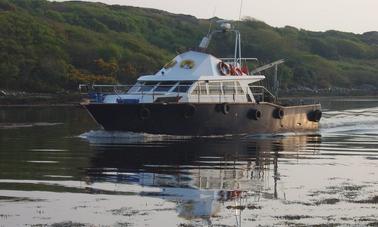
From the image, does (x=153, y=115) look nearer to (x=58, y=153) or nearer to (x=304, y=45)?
(x=58, y=153)

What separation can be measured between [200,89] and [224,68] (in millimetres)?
2366

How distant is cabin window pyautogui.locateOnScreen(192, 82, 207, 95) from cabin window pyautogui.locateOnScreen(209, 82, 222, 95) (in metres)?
0.39

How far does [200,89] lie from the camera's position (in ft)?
121

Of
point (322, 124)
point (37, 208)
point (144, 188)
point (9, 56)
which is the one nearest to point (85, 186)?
point (144, 188)

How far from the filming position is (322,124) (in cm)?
4953

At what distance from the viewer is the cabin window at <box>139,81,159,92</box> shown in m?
37.1

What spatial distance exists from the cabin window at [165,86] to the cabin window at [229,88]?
97.7 inches

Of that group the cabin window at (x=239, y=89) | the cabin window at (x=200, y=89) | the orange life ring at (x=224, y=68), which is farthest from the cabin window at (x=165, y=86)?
the cabin window at (x=239, y=89)

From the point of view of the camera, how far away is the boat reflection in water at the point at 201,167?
720 inches

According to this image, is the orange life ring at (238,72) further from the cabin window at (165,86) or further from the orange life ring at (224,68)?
the cabin window at (165,86)

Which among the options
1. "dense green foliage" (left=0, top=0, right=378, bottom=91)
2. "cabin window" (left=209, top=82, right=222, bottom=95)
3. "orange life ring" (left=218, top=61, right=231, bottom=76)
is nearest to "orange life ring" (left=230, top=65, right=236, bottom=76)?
"orange life ring" (left=218, top=61, right=231, bottom=76)

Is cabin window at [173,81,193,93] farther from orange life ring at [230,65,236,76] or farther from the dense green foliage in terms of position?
the dense green foliage

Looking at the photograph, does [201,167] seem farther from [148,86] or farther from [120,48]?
[120,48]

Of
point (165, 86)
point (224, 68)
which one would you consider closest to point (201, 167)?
point (165, 86)
